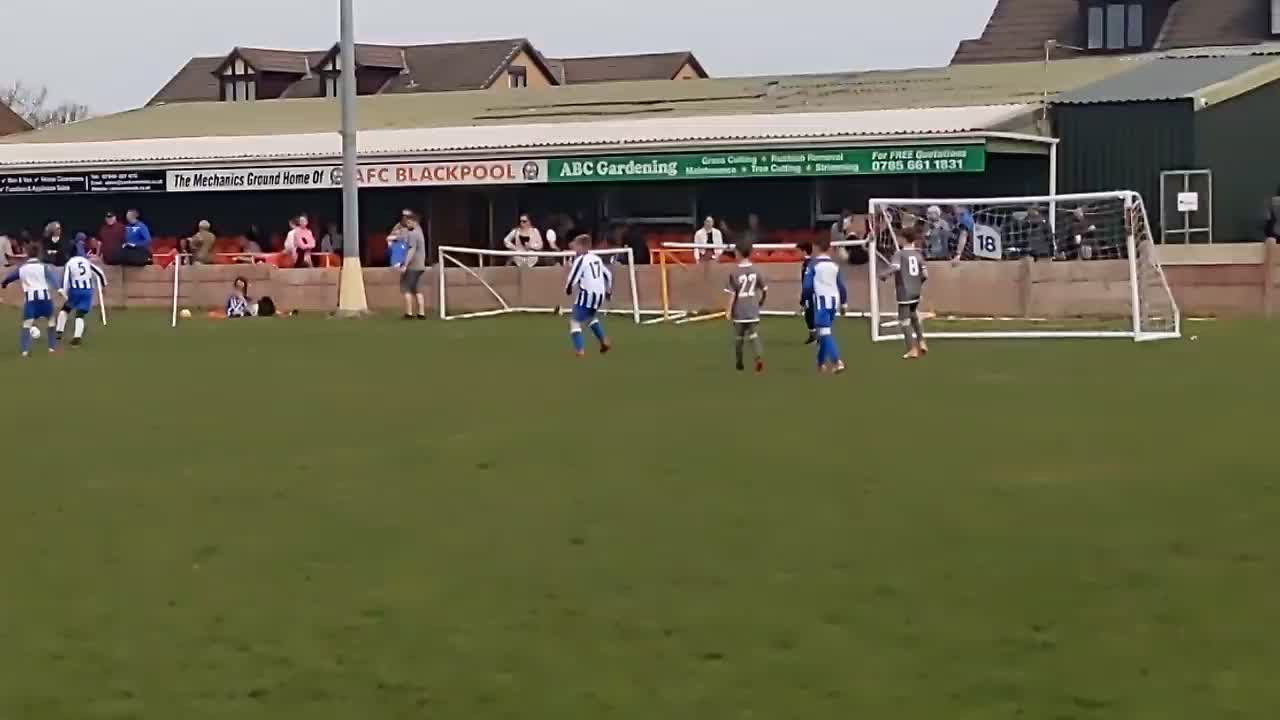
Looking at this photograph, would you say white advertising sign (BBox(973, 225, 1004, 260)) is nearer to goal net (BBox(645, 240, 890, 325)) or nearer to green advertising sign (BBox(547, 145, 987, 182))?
goal net (BBox(645, 240, 890, 325))

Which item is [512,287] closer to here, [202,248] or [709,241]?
[709,241]

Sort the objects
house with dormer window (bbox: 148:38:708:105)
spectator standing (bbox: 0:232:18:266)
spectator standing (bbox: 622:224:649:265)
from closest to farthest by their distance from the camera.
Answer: spectator standing (bbox: 622:224:649:265) → spectator standing (bbox: 0:232:18:266) → house with dormer window (bbox: 148:38:708:105)

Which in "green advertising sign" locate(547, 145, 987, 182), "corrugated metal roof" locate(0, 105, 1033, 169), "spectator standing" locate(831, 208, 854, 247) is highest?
"corrugated metal roof" locate(0, 105, 1033, 169)

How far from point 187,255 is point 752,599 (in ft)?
103

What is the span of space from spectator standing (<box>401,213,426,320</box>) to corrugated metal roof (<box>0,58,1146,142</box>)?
11470 mm

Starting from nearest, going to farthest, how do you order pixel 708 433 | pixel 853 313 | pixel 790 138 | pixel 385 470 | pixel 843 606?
pixel 843 606 → pixel 385 470 → pixel 708 433 → pixel 853 313 → pixel 790 138

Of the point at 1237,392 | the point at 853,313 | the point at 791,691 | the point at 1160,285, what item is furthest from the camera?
the point at 853,313

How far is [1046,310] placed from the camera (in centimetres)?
2958

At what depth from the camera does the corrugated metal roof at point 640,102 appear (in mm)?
43344

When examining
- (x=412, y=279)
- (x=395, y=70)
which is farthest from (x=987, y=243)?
(x=395, y=70)

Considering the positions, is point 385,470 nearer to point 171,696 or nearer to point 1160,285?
point 171,696

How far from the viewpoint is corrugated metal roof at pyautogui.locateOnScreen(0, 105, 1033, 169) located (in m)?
38.8

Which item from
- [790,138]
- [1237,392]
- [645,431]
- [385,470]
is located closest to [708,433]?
[645,431]

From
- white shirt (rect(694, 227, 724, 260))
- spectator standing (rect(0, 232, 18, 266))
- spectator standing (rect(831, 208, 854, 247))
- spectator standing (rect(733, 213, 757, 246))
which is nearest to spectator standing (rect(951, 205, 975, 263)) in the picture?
spectator standing (rect(831, 208, 854, 247))
